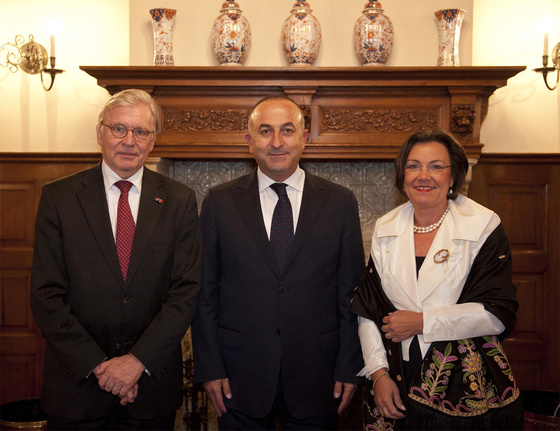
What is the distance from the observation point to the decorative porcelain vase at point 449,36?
359cm

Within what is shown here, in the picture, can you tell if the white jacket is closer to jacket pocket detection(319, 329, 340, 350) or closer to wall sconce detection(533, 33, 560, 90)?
jacket pocket detection(319, 329, 340, 350)

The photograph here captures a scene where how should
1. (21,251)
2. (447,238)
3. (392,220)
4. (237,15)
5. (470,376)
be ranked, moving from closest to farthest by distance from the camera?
(470,376) < (447,238) < (392,220) < (237,15) < (21,251)

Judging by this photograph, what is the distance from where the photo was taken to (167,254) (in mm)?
1979

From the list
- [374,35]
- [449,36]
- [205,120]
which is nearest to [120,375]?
[205,120]

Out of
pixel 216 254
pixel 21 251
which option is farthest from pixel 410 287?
pixel 21 251

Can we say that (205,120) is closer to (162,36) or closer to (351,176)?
(162,36)

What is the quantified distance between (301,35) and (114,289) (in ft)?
7.43

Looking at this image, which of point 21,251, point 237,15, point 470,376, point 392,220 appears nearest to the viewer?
point 470,376

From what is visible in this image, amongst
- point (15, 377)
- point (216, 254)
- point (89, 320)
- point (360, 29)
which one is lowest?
point (15, 377)

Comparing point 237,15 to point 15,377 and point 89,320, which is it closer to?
point 89,320

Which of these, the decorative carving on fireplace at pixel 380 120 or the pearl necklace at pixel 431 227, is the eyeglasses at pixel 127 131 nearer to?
the pearl necklace at pixel 431 227

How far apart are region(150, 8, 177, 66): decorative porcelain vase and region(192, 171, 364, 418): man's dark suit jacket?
1.83 metres

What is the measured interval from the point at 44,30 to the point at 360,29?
2.13m

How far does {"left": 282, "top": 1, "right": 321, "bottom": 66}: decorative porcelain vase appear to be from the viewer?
3539mm
